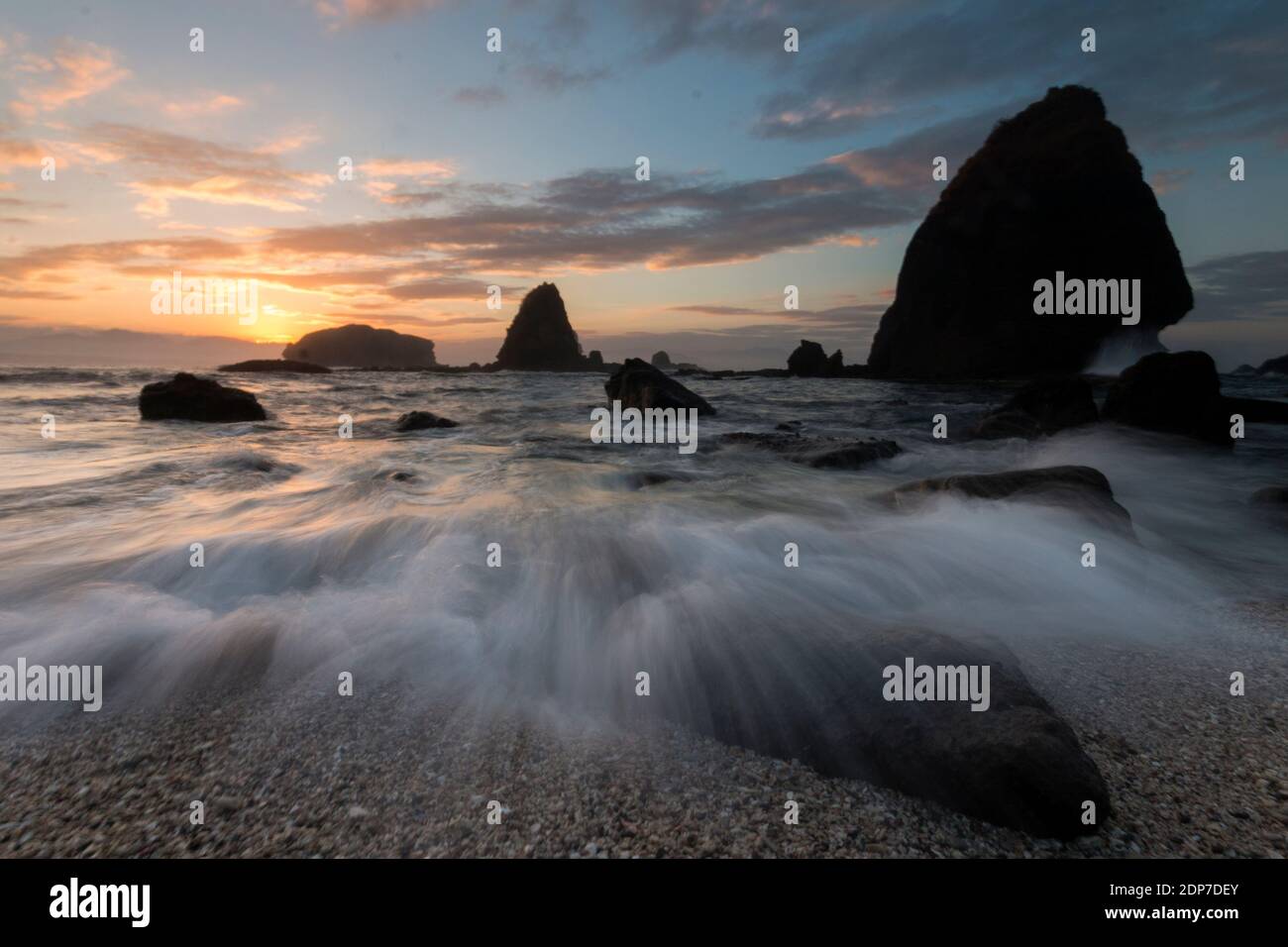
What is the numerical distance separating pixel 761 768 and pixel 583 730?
102 centimetres

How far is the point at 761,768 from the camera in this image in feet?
9.60

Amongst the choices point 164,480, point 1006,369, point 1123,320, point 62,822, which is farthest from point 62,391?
point 1123,320

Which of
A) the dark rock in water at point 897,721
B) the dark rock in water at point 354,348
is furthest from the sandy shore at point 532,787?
the dark rock in water at point 354,348

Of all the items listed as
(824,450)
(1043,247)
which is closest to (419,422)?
(824,450)

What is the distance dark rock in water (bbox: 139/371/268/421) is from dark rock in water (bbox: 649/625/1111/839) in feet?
67.7

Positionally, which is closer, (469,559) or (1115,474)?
(469,559)

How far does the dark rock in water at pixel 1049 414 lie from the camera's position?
601 inches

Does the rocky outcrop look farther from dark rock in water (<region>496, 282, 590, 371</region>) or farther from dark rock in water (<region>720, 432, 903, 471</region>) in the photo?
dark rock in water (<region>496, 282, 590, 371</region>)

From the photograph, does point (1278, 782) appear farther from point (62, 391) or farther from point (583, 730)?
point (62, 391)

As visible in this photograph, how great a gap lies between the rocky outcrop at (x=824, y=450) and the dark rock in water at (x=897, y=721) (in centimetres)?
773

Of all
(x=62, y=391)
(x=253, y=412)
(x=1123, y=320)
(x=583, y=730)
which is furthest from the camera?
(x=1123, y=320)

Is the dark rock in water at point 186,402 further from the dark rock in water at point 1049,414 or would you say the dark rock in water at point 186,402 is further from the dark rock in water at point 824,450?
the dark rock in water at point 1049,414

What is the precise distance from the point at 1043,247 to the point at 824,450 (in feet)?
228

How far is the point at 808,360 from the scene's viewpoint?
77188 millimetres
